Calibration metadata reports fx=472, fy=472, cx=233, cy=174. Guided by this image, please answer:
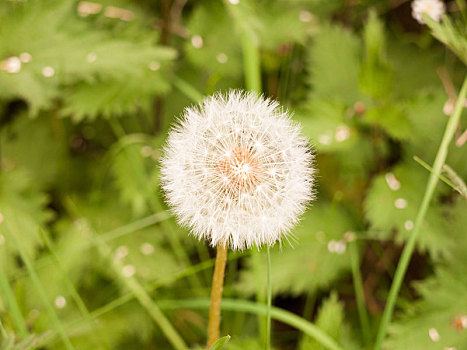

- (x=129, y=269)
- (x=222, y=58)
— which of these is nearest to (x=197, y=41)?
(x=222, y=58)

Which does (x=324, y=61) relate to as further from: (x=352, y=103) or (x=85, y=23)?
(x=85, y=23)

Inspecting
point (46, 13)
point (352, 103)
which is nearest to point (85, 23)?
point (46, 13)

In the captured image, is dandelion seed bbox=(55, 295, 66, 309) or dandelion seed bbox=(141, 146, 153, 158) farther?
dandelion seed bbox=(141, 146, 153, 158)

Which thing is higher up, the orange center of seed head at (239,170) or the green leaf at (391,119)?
the orange center of seed head at (239,170)

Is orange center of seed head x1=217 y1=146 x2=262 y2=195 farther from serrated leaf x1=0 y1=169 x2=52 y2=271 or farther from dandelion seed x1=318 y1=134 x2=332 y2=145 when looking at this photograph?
serrated leaf x1=0 y1=169 x2=52 y2=271

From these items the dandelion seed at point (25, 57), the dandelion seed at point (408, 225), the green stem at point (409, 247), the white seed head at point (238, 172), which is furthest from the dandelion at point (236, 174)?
the dandelion seed at point (25, 57)

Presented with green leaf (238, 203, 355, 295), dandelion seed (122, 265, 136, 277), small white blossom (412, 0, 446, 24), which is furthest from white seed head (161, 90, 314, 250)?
small white blossom (412, 0, 446, 24)

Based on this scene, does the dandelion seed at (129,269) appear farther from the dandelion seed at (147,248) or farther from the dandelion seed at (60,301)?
the dandelion seed at (60,301)
